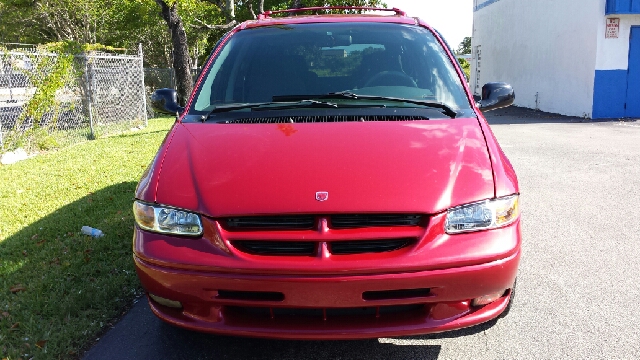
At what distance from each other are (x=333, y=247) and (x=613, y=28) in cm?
1615

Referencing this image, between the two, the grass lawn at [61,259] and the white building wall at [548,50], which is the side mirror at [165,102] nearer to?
the grass lawn at [61,259]

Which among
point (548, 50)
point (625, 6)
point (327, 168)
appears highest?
point (625, 6)

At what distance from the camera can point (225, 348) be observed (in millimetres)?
3006

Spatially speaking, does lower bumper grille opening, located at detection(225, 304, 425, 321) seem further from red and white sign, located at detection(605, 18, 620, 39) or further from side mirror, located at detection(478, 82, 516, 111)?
red and white sign, located at detection(605, 18, 620, 39)

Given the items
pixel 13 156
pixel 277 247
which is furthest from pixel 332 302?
pixel 13 156

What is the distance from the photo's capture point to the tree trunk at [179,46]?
14.7 meters

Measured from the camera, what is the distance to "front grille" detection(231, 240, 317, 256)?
2.42m

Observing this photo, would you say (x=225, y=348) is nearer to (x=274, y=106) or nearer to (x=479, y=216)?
(x=274, y=106)

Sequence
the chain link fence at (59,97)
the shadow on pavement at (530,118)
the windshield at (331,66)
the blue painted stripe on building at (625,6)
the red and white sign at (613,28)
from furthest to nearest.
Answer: the shadow on pavement at (530,118)
the red and white sign at (613,28)
the blue painted stripe on building at (625,6)
the chain link fence at (59,97)
the windshield at (331,66)

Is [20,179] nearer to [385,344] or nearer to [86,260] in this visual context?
[86,260]

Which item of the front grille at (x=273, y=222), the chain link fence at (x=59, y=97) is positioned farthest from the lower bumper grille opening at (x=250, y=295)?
the chain link fence at (x=59, y=97)

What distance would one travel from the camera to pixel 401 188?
251 cm

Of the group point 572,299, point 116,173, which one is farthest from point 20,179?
point 572,299

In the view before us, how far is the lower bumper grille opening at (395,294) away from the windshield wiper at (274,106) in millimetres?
1293
